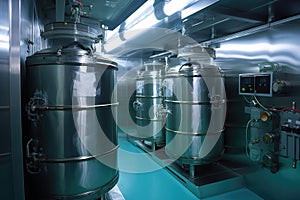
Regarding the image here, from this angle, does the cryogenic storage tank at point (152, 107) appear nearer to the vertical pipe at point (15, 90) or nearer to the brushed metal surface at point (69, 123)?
the brushed metal surface at point (69, 123)

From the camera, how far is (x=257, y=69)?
2.62 m

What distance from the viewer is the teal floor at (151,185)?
2568mm

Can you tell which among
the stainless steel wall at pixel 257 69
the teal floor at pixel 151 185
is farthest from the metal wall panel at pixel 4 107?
the stainless steel wall at pixel 257 69

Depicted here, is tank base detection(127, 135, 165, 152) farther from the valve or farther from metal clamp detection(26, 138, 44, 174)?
metal clamp detection(26, 138, 44, 174)

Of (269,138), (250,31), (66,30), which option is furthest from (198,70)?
(66,30)

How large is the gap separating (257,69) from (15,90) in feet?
8.56

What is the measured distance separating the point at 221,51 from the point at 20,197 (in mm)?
3089

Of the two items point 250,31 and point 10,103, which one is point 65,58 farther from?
point 250,31

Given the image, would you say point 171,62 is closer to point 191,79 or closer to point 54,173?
point 191,79

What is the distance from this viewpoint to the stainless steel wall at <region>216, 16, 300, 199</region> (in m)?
2.17

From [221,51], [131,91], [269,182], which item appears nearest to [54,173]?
[269,182]

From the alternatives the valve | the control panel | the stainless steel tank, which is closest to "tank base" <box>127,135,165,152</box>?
the control panel

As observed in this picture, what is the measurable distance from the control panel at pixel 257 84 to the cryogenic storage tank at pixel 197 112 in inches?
13.7

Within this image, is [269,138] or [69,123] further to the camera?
[269,138]
